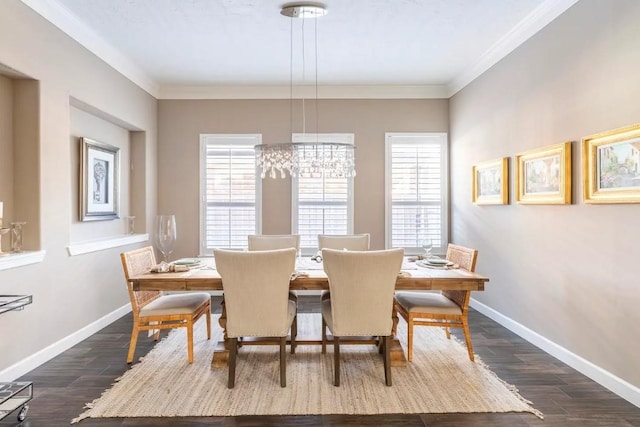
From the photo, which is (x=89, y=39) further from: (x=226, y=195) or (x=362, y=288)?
Answer: (x=362, y=288)

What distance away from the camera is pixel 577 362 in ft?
9.70

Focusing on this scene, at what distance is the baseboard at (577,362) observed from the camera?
2512mm

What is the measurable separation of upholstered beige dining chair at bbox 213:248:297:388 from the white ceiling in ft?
6.97

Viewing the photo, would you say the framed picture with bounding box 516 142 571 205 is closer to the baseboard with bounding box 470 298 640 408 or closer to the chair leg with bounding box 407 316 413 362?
the baseboard with bounding box 470 298 640 408

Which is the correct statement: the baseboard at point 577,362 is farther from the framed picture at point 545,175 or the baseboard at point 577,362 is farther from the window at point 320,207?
the window at point 320,207

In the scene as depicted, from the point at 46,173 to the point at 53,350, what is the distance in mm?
1473

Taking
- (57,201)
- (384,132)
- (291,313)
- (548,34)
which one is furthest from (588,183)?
(57,201)

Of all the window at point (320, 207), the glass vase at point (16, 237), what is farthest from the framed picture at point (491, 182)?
the glass vase at point (16, 237)

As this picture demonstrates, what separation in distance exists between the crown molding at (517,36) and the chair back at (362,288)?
2452 millimetres

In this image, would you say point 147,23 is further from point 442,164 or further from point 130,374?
point 442,164

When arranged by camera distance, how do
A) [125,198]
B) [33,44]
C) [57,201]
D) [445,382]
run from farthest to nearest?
[125,198], [57,201], [33,44], [445,382]

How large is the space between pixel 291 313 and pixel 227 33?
272 cm

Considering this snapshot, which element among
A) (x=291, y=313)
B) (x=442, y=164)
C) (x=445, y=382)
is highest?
(x=442, y=164)

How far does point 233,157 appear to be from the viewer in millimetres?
5434
